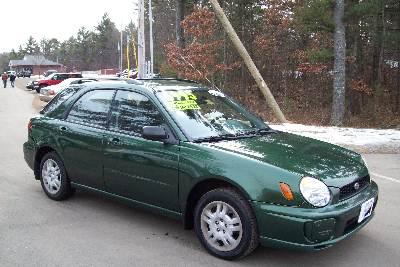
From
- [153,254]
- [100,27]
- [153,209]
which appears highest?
[100,27]

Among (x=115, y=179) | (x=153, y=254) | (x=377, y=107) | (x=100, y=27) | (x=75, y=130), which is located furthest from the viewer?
(x=100, y=27)

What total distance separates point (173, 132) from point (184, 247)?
3.67ft

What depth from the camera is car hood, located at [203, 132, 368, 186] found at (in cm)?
407

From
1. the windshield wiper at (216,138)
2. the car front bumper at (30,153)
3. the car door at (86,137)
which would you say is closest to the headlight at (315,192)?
the windshield wiper at (216,138)

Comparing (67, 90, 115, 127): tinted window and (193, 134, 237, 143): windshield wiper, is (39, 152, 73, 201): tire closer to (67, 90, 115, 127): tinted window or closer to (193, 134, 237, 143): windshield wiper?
(67, 90, 115, 127): tinted window

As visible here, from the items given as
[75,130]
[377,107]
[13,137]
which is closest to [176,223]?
[75,130]

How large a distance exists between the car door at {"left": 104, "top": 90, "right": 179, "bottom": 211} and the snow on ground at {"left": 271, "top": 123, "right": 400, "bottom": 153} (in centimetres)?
680

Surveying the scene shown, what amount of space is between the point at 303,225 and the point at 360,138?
Result: 864cm

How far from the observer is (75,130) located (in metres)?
5.67

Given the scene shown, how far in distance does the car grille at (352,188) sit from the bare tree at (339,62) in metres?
14.7

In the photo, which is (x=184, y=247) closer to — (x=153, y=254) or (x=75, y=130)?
(x=153, y=254)

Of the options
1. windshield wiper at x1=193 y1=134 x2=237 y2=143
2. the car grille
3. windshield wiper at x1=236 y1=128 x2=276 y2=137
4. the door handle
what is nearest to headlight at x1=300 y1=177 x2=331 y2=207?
the car grille

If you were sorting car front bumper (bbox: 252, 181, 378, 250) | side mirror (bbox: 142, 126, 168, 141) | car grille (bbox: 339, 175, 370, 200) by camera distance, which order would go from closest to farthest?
car front bumper (bbox: 252, 181, 378, 250) < car grille (bbox: 339, 175, 370, 200) < side mirror (bbox: 142, 126, 168, 141)

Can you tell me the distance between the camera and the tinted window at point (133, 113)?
4.95 m
